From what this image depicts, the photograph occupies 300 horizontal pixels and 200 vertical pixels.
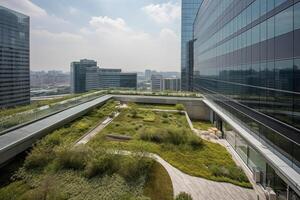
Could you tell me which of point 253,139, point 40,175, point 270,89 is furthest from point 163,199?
point 270,89

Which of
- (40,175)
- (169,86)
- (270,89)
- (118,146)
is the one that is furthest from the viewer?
(169,86)

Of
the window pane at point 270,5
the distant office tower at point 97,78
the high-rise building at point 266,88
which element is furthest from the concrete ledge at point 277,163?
the distant office tower at point 97,78

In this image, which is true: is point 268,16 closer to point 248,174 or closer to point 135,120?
point 248,174

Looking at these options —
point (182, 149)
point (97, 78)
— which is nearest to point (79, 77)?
point (97, 78)

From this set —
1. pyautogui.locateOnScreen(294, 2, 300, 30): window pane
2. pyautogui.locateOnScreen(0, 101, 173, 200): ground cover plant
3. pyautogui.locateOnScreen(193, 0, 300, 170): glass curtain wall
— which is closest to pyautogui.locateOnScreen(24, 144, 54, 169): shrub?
pyautogui.locateOnScreen(0, 101, 173, 200): ground cover plant

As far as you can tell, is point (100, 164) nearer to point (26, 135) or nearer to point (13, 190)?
point (13, 190)

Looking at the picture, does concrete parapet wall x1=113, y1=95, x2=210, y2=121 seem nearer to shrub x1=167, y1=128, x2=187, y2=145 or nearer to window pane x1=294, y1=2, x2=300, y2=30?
shrub x1=167, y1=128, x2=187, y2=145

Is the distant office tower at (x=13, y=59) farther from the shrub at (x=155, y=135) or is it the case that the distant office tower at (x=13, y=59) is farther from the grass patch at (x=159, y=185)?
the grass patch at (x=159, y=185)
